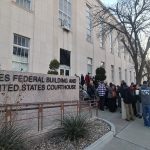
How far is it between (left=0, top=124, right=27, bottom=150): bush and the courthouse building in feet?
31.1

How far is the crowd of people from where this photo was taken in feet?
48.8

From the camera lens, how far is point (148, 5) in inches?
993

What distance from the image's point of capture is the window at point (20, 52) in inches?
710

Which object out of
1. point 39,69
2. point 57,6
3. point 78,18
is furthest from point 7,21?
point 78,18

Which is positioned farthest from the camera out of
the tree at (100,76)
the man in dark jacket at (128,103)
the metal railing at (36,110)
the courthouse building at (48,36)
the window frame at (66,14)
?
the window frame at (66,14)

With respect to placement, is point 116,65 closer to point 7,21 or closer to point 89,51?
point 89,51

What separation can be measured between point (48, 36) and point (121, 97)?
26.8 ft

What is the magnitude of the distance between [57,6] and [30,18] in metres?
4.63

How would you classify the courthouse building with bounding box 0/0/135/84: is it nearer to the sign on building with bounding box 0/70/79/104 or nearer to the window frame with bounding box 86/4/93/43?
the window frame with bounding box 86/4/93/43

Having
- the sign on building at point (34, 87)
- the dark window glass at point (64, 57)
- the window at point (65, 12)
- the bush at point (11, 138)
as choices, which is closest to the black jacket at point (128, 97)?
the sign on building at point (34, 87)

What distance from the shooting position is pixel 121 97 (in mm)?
15492

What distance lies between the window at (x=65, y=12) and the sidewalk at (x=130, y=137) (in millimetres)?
12334

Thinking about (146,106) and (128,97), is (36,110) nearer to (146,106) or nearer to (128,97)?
(146,106)

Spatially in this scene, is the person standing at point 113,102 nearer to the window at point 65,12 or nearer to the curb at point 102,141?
the curb at point 102,141
